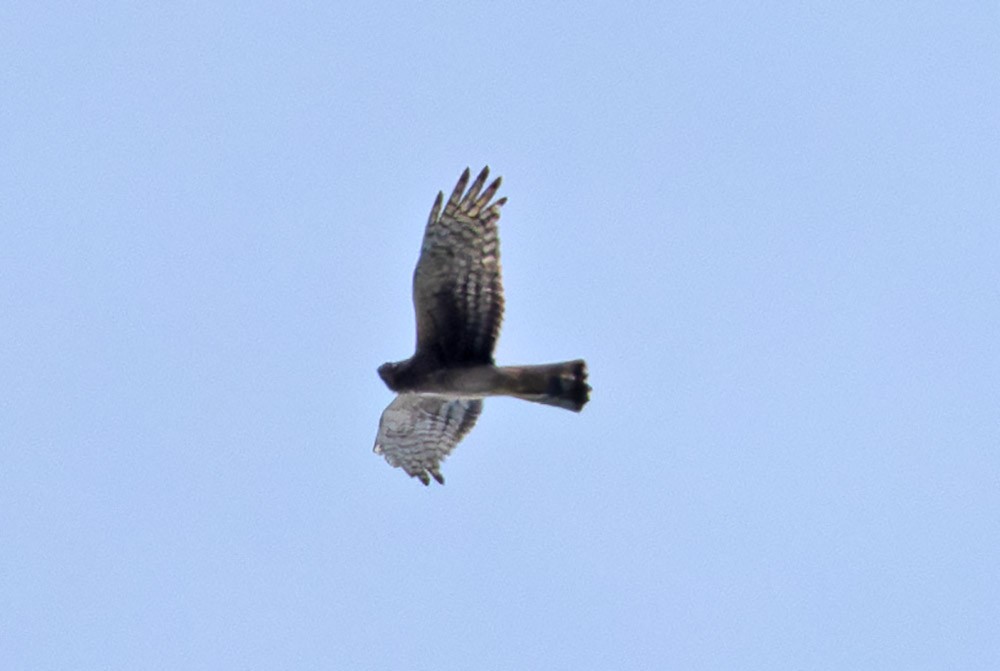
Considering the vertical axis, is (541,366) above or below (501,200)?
below

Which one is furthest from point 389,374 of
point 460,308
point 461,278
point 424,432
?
point 424,432

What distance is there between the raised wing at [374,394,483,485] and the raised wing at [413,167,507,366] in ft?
5.37

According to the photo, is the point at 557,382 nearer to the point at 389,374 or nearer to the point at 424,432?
the point at 389,374

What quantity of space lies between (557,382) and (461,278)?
143 cm

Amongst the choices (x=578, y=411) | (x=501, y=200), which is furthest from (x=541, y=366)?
(x=501, y=200)

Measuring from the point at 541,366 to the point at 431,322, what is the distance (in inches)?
49.6

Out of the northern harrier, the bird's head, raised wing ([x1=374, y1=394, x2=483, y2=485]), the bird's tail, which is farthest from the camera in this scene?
raised wing ([x1=374, y1=394, x2=483, y2=485])

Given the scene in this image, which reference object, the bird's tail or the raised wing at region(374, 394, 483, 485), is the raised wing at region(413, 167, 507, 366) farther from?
the raised wing at region(374, 394, 483, 485)

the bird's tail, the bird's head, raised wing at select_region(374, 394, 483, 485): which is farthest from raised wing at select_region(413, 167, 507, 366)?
raised wing at select_region(374, 394, 483, 485)

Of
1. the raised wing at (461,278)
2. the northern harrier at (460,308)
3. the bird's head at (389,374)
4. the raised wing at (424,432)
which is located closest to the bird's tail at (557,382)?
the northern harrier at (460,308)

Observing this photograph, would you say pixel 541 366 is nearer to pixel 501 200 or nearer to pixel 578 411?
pixel 578 411

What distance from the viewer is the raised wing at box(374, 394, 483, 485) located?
67.2ft

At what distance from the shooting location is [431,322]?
18.9 metres

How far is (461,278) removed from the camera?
61.6 ft
